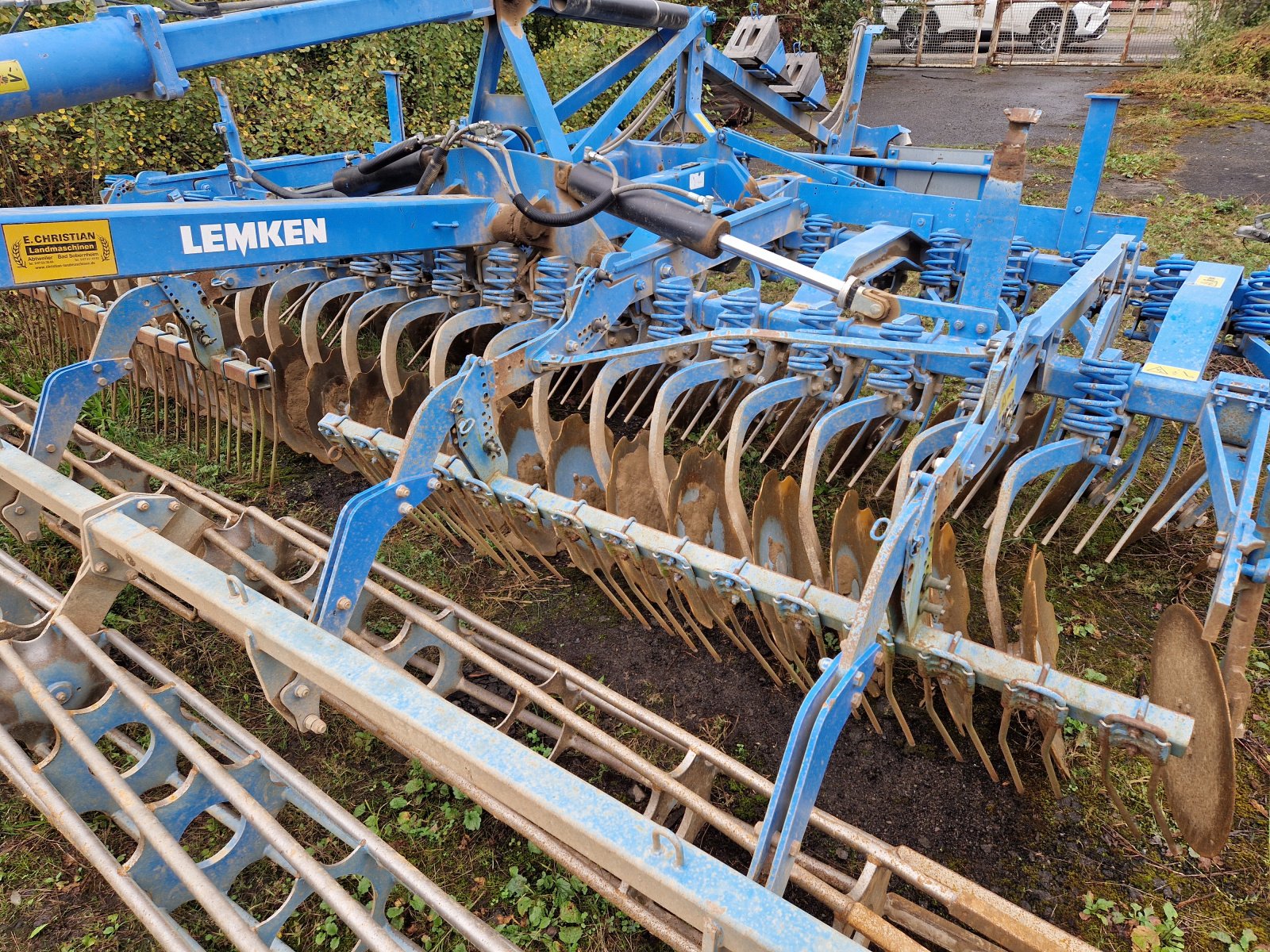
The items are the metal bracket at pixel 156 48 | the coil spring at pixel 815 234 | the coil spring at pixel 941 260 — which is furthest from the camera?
the coil spring at pixel 815 234

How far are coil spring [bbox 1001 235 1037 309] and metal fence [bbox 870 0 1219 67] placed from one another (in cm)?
1404

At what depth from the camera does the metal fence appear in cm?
1576

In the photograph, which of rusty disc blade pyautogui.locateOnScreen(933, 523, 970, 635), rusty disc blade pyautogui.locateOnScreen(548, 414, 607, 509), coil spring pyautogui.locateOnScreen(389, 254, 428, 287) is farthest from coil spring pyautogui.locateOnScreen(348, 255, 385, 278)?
rusty disc blade pyautogui.locateOnScreen(933, 523, 970, 635)

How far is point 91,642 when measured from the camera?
85.5 inches

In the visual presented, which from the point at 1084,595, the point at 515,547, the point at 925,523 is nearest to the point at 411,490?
the point at 515,547

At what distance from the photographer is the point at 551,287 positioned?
3217mm

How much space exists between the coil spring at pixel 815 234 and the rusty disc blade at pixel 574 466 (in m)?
1.92

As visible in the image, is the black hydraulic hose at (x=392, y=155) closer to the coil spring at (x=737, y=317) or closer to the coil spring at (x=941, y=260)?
the coil spring at (x=737, y=317)

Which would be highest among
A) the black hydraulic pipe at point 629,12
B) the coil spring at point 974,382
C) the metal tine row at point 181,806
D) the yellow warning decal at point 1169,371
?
the black hydraulic pipe at point 629,12

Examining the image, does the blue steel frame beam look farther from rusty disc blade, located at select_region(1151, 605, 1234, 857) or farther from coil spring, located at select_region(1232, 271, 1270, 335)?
coil spring, located at select_region(1232, 271, 1270, 335)

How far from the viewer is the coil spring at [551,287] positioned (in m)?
3.19

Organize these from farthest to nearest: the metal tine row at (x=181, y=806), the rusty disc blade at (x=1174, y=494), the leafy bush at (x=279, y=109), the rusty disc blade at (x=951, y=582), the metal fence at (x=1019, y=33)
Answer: the metal fence at (x=1019, y=33)
the leafy bush at (x=279, y=109)
the rusty disc blade at (x=1174, y=494)
the rusty disc blade at (x=951, y=582)
the metal tine row at (x=181, y=806)

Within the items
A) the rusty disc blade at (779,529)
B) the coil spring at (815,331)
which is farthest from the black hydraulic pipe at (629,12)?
the rusty disc blade at (779,529)

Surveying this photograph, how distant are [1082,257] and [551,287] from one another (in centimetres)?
219
